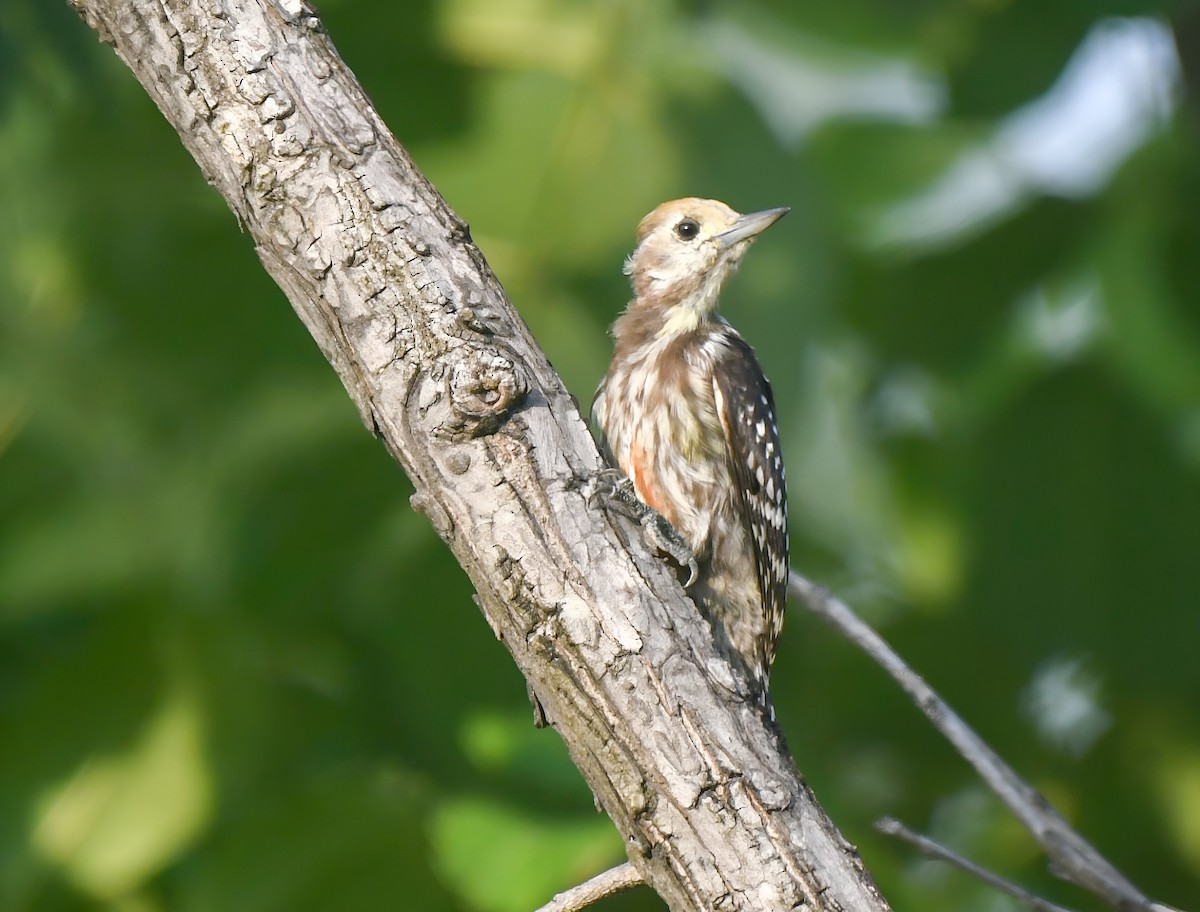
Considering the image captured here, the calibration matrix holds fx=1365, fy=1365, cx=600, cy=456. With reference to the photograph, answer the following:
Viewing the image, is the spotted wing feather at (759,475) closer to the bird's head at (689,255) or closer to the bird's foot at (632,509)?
the bird's head at (689,255)

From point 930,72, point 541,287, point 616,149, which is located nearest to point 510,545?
point 541,287

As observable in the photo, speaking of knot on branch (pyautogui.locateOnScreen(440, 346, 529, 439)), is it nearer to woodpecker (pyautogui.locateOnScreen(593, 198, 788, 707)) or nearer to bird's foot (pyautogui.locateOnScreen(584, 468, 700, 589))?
bird's foot (pyautogui.locateOnScreen(584, 468, 700, 589))

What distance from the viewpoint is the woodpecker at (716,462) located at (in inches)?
215

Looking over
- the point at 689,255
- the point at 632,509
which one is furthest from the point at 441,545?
the point at 632,509

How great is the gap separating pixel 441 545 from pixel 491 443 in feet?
9.36

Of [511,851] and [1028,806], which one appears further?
[511,851]

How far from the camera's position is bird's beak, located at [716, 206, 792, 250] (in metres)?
5.67

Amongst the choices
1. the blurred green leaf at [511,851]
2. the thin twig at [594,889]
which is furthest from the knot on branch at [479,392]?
the blurred green leaf at [511,851]

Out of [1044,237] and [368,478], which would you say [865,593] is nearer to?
[1044,237]

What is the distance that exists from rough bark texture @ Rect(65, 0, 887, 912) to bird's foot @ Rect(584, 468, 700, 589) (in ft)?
0.13

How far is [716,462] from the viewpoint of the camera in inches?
219

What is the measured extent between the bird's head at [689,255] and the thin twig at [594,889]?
3.12 m

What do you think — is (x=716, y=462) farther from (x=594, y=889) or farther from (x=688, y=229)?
(x=594, y=889)

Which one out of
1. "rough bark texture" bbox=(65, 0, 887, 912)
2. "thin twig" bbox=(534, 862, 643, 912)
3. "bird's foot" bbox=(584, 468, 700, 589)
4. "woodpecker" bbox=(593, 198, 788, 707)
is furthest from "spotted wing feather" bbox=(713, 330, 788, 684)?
"thin twig" bbox=(534, 862, 643, 912)
